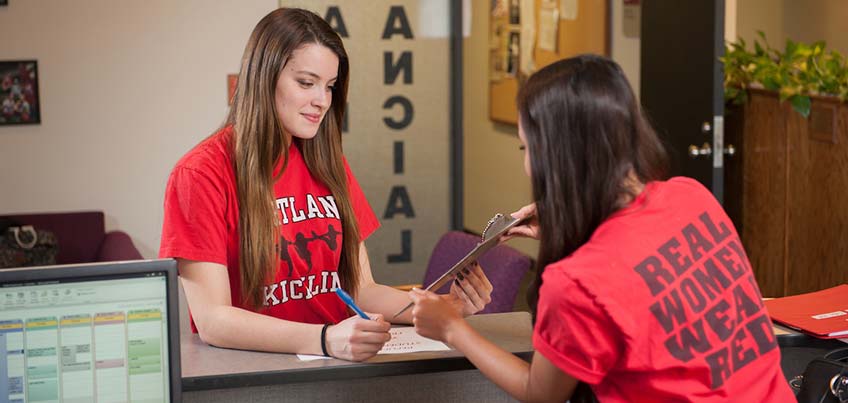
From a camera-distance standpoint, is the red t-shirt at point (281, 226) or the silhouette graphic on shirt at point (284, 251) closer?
the red t-shirt at point (281, 226)

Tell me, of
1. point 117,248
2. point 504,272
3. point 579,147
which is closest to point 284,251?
point 579,147

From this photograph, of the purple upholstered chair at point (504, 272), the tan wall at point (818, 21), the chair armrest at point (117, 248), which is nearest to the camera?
the purple upholstered chair at point (504, 272)

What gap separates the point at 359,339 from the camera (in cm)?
182

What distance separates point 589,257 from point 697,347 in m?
0.19

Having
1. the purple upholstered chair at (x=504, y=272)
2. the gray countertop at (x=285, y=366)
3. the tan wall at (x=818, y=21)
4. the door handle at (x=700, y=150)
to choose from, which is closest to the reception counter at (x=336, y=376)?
the gray countertop at (x=285, y=366)

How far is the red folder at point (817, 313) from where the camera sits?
1982mm

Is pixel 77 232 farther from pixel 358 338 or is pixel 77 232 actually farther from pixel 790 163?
pixel 358 338

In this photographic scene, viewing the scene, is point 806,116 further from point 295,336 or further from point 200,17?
point 295,336

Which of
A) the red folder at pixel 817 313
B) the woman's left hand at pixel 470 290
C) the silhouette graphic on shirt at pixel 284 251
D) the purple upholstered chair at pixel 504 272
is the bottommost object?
the purple upholstered chair at pixel 504 272

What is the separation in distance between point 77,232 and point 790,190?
10.4ft

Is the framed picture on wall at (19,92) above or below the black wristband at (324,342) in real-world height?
above

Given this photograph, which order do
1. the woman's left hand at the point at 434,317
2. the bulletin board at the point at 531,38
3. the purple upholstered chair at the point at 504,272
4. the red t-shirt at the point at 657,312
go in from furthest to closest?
the bulletin board at the point at 531,38
the purple upholstered chair at the point at 504,272
the woman's left hand at the point at 434,317
the red t-shirt at the point at 657,312

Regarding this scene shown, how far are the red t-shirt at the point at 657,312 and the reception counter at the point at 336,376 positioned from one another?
0.42m

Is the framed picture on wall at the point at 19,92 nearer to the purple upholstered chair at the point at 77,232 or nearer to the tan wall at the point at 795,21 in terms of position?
the purple upholstered chair at the point at 77,232
